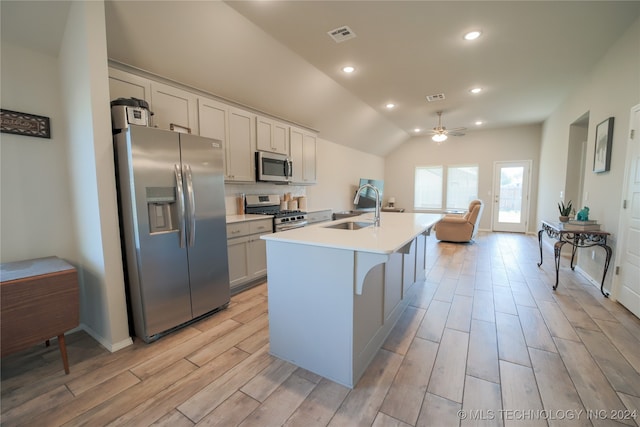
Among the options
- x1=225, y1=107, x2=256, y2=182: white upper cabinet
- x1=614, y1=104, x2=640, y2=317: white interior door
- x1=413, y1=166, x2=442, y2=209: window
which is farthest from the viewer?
x1=413, y1=166, x2=442, y2=209: window

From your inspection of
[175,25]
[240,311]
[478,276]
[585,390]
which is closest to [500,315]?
[585,390]

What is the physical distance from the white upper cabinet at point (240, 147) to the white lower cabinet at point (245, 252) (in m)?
0.74

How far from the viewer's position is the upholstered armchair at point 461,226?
5.92 m

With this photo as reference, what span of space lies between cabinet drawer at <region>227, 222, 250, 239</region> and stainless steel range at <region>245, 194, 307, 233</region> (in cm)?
50

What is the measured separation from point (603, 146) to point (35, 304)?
5780mm

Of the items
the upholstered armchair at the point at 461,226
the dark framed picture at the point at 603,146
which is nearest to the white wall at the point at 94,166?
the dark framed picture at the point at 603,146

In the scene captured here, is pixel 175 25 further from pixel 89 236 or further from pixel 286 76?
pixel 89 236

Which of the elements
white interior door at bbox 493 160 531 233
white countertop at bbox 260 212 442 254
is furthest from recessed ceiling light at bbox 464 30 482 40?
white interior door at bbox 493 160 531 233

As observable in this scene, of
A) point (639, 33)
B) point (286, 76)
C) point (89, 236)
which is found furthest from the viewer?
point (286, 76)

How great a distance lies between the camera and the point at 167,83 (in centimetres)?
284

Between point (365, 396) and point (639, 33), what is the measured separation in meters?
4.28

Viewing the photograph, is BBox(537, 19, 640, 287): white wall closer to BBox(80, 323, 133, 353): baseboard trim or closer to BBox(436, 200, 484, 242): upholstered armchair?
BBox(436, 200, 484, 242): upholstered armchair

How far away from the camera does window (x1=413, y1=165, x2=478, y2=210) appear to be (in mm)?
7996

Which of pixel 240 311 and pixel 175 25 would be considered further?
pixel 240 311
